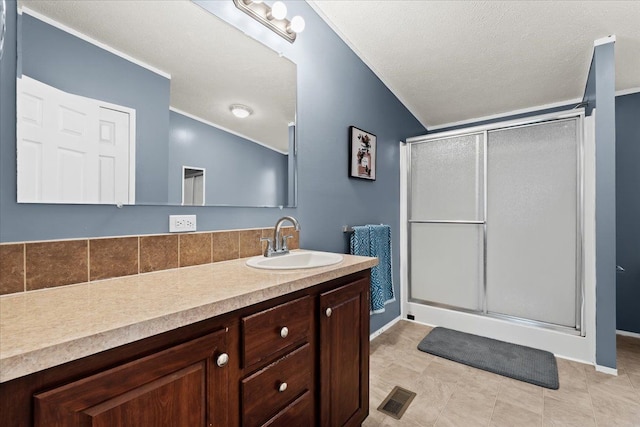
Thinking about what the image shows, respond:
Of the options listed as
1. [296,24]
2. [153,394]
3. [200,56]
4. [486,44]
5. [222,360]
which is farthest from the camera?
[486,44]

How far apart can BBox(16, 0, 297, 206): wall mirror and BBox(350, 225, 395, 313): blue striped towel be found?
80 cm

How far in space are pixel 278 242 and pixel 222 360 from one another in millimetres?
825

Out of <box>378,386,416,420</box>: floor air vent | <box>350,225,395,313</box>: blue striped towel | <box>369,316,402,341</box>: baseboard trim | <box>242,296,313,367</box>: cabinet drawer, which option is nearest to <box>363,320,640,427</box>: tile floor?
<box>378,386,416,420</box>: floor air vent

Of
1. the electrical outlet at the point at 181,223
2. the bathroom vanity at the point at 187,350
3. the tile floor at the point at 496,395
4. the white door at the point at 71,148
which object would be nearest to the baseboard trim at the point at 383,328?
the tile floor at the point at 496,395

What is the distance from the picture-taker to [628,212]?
278cm

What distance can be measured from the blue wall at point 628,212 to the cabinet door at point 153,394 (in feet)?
12.1

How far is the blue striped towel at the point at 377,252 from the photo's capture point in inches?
90.0

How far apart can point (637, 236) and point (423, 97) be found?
236 cm

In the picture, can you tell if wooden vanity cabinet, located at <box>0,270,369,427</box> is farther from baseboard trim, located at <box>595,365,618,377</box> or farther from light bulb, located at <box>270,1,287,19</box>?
baseboard trim, located at <box>595,365,618,377</box>

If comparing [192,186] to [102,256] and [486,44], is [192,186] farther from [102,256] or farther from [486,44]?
[486,44]

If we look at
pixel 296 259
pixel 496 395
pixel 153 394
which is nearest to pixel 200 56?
pixel 296 259

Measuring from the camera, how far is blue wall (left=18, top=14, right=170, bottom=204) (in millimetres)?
939

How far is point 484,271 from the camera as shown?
2.77 meters

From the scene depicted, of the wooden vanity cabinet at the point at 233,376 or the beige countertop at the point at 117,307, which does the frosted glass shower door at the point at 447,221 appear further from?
the beige countertop at the point at 117,307
